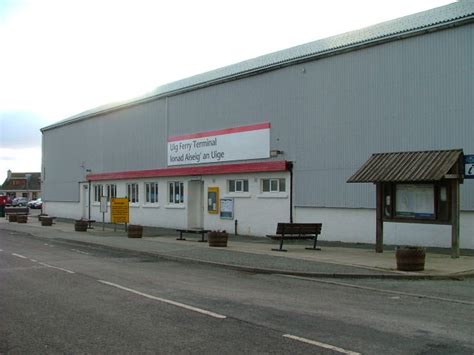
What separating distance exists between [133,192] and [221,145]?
9.75 m

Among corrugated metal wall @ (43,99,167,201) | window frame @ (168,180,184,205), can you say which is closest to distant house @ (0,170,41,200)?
corrugated metal wall @ (43,99,167,201)

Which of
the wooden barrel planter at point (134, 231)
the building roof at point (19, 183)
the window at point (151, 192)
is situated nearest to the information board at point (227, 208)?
the wooden barrel planter at point (134, 231)

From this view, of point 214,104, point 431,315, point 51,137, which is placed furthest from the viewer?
point 51,137

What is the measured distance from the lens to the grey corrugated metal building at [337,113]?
18.2 metres

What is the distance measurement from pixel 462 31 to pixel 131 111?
21.9 m

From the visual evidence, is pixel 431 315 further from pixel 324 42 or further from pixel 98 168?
pixel 98 168

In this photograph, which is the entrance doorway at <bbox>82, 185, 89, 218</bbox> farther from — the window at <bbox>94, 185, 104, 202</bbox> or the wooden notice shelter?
the wooden notice shelter

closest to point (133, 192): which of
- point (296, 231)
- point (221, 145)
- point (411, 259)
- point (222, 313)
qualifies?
point (221, 145)

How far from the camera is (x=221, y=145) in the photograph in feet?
89.1

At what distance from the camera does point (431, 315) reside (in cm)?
834

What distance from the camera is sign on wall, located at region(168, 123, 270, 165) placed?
25.1 m

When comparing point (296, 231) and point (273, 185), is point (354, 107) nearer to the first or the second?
point (273, 185)

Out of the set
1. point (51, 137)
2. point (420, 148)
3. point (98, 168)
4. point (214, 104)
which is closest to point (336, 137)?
point (420, 148)

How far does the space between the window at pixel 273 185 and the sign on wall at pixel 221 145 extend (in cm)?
114
